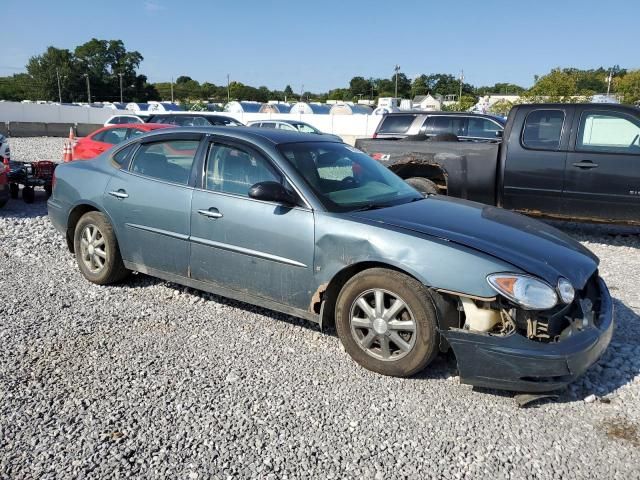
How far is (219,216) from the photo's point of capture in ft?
14.1

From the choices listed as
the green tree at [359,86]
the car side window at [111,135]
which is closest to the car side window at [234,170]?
the car side window at [111,135]

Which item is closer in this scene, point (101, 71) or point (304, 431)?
point (304, 431)

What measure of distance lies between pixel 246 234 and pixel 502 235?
6.07 feet

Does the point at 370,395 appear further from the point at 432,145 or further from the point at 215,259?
the point at 432,145

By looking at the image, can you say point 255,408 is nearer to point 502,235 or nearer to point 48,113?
point 502,235

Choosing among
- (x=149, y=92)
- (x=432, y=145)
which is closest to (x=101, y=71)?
(x=149, y=92)

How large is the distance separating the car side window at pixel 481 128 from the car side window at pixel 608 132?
4.20 meters

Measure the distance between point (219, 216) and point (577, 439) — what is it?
2851mm

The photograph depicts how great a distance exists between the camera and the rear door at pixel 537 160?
7.42 m

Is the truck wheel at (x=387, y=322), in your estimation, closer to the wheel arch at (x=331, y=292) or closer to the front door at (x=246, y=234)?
the wheel arch at (x=331, y=292)

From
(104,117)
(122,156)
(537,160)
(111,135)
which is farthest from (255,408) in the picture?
(104,117)

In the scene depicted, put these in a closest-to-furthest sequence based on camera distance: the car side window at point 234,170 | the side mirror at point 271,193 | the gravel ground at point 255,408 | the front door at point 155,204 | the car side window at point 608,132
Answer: the gravel ground at point 255,408, the side mirror at point 271,193, the car side window at point 234,170, the front door at point 155,204, the car side window at point 608,132

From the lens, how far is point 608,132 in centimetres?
735

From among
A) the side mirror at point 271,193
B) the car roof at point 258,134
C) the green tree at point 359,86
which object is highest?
the green tree at point 359,86
